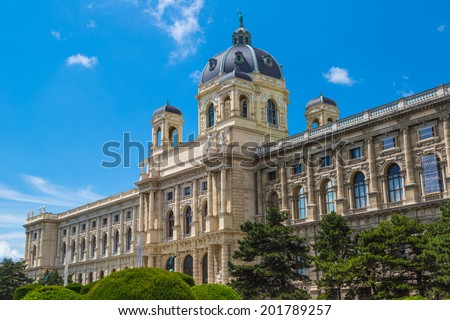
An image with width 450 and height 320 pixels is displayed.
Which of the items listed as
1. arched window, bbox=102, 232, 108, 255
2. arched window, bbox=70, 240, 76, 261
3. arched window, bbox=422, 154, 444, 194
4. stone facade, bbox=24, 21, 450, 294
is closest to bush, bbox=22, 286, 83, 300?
stone facade, bbox=24, 21, 450, 294

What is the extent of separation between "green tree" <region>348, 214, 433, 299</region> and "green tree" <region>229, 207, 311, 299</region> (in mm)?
5519

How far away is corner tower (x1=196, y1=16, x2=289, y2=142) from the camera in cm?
5659

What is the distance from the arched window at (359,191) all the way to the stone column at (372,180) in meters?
1.14

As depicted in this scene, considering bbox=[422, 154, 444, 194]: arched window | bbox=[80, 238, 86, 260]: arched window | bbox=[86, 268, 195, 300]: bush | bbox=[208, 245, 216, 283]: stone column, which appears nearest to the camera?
bbox=[86, 268, 195, 300]: bush

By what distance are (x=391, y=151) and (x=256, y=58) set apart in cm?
2646

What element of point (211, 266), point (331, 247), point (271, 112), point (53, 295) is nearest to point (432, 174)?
point (331, 247)

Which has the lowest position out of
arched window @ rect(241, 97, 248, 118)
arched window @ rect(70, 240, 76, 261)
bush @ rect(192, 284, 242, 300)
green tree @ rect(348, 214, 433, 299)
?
bush @ rect(192, 284, 242, 300)

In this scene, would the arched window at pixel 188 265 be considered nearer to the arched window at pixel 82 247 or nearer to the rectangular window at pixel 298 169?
the rectangular window at pixel 298 169

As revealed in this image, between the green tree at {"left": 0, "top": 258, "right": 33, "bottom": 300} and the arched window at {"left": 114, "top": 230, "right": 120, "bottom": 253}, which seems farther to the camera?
the arched window at {"left": 114, "top": 230, "right": 120, "bottom": 253}

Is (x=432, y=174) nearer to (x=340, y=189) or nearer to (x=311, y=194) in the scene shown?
(x=340, y=189)

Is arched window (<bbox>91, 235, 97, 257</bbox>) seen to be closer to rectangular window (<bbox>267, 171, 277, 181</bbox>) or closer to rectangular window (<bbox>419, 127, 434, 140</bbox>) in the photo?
rectangular window (<bbox>267, 171, 277, 181</bbox>)

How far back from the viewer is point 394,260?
31.7 metres

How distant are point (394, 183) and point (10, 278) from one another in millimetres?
58268

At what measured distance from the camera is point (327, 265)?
3459 cm
